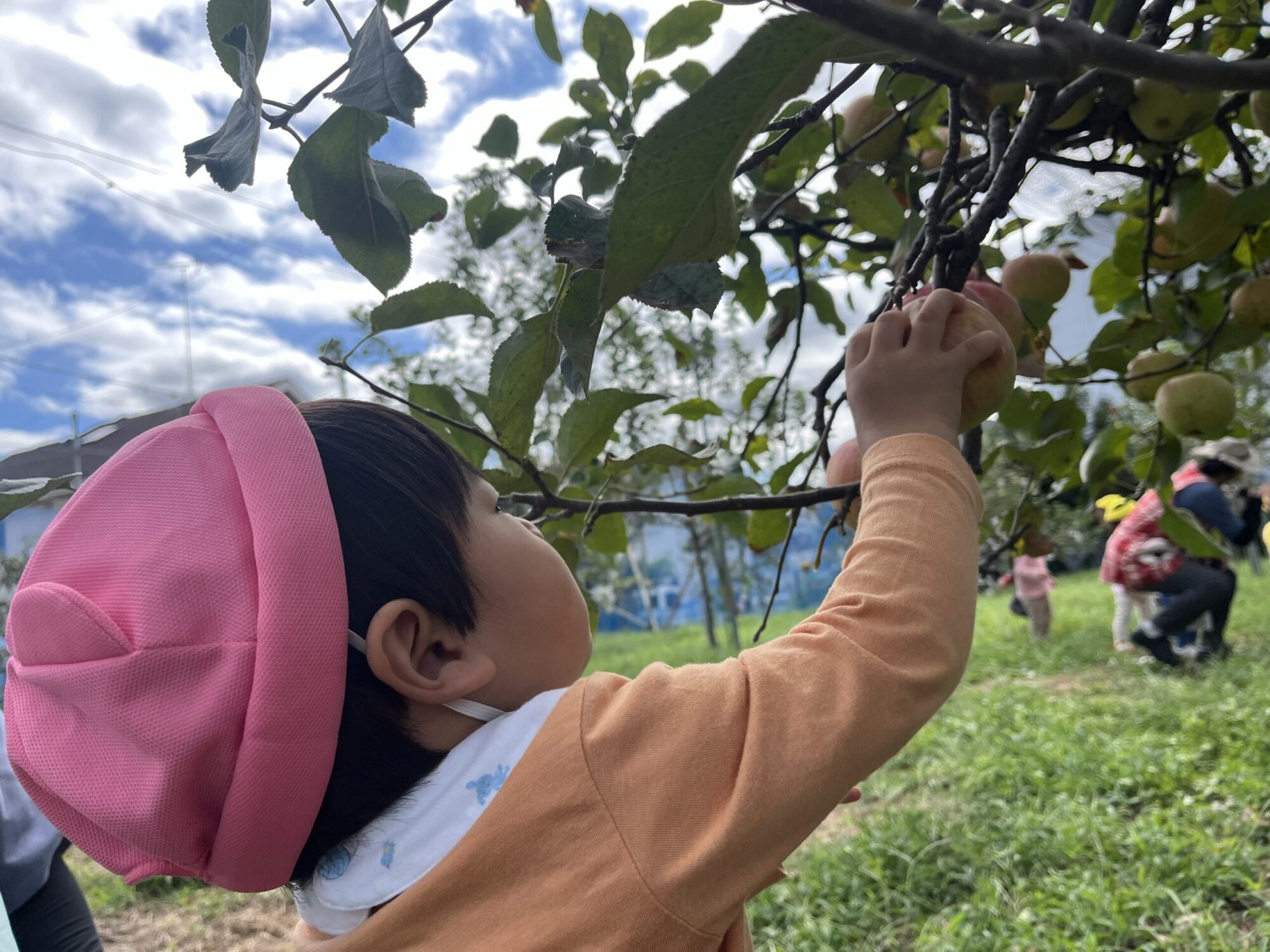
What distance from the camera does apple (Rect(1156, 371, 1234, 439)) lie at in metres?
1.04

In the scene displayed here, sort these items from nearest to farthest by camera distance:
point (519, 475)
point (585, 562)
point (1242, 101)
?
point (519, 475) < point (1242, 101) < point (585, 562)

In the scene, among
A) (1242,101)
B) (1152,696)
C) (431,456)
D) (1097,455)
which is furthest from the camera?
(1152,696)

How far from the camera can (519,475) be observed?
0.85 m

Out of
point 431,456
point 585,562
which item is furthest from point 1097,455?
point 585,562

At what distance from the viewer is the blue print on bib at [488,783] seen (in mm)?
588

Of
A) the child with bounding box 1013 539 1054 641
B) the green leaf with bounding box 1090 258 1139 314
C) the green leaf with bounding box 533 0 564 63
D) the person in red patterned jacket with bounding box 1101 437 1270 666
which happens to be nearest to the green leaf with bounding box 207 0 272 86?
the green leaf with bounding box 533 0 564 63

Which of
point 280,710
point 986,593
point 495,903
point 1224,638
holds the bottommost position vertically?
point 986,593

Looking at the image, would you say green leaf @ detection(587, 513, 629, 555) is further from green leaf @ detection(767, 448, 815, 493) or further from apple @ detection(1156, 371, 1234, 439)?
apple @ detection(1156, 371, 1234, 439)

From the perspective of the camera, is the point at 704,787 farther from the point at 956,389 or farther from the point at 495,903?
the point at 956,389

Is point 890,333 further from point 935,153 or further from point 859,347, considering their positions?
point 935,153

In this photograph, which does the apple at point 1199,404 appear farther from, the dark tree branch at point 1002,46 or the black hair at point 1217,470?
the black hair at point 1217,470

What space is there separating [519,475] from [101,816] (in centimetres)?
41

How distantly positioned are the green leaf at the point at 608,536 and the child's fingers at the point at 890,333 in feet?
1.56

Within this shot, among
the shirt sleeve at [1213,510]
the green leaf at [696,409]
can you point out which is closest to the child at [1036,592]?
the shirt sleeve at [1213,510]
